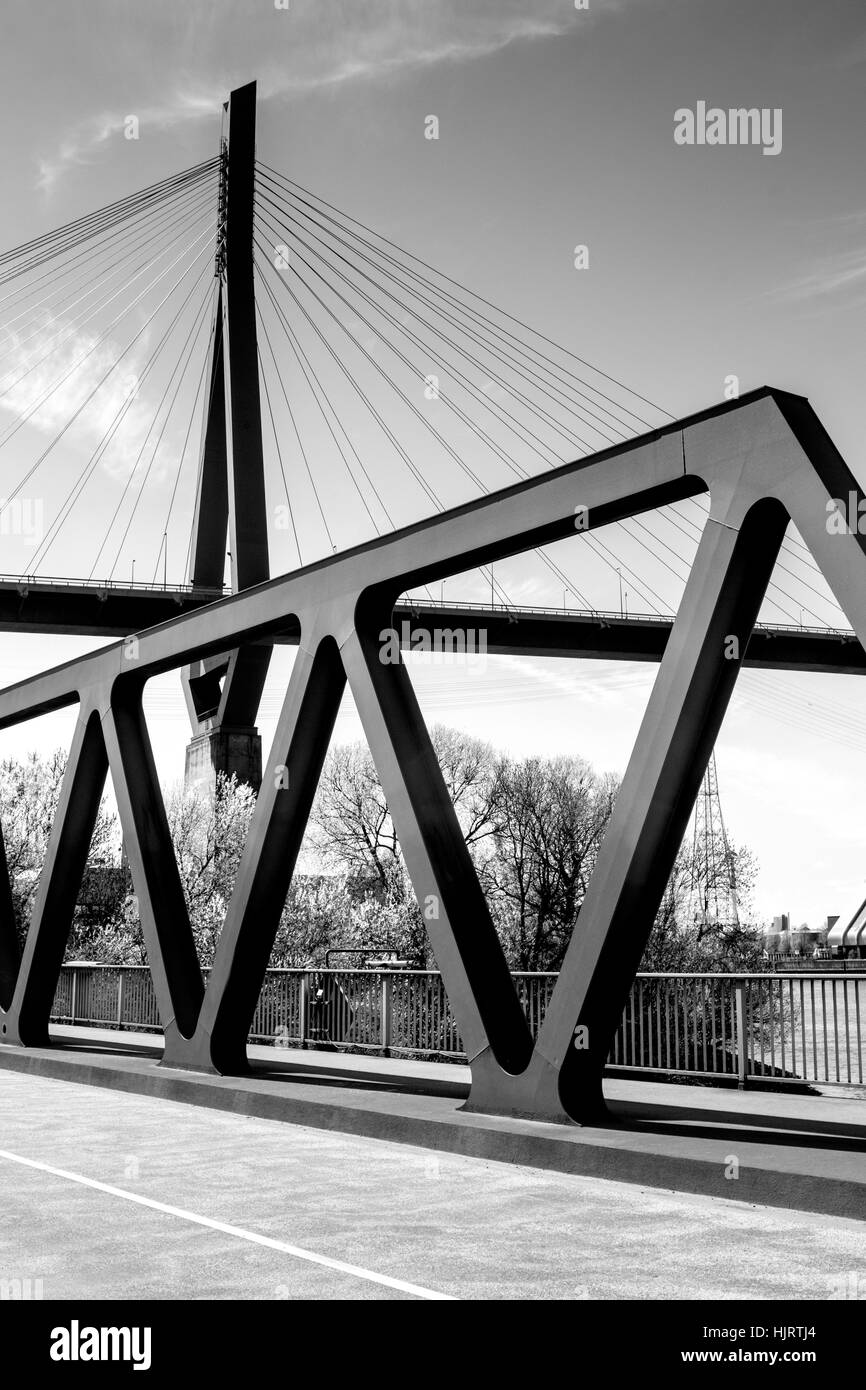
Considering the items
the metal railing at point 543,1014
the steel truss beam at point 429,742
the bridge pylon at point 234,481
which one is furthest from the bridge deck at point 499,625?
the steel truss beam at point 429,742

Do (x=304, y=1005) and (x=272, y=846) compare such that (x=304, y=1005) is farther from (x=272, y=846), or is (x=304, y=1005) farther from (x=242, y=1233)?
(x=242, y=1233)

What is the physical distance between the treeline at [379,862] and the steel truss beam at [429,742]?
36020mm

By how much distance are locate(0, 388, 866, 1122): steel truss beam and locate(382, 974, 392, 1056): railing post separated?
4.43m

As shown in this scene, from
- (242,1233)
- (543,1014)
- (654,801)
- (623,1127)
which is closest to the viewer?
(242,1233)

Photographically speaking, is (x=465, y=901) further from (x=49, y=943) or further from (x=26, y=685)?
(x=26, y=685)

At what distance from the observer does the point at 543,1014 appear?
15.7 m

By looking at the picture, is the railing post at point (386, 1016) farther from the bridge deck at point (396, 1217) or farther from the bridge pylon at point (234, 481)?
the bridge pylon at point (234, 481)

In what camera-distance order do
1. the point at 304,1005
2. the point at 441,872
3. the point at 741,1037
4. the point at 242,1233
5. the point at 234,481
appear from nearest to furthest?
the point at 242,1233
the point at 441,872
the point at 741,1037
the point at 304,1005
the point at 234,481

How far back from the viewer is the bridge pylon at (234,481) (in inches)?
1972

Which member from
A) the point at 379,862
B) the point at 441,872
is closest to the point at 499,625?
the point at 379,862

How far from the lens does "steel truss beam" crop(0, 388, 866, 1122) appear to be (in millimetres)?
8539

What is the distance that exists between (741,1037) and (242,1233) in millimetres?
7955

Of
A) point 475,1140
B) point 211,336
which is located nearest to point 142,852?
point 475,1140

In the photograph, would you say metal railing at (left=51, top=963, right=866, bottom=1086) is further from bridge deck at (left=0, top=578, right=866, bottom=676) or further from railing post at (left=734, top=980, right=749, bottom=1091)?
bridge deck at (left=0, top=578, right=866, bottom=676)
